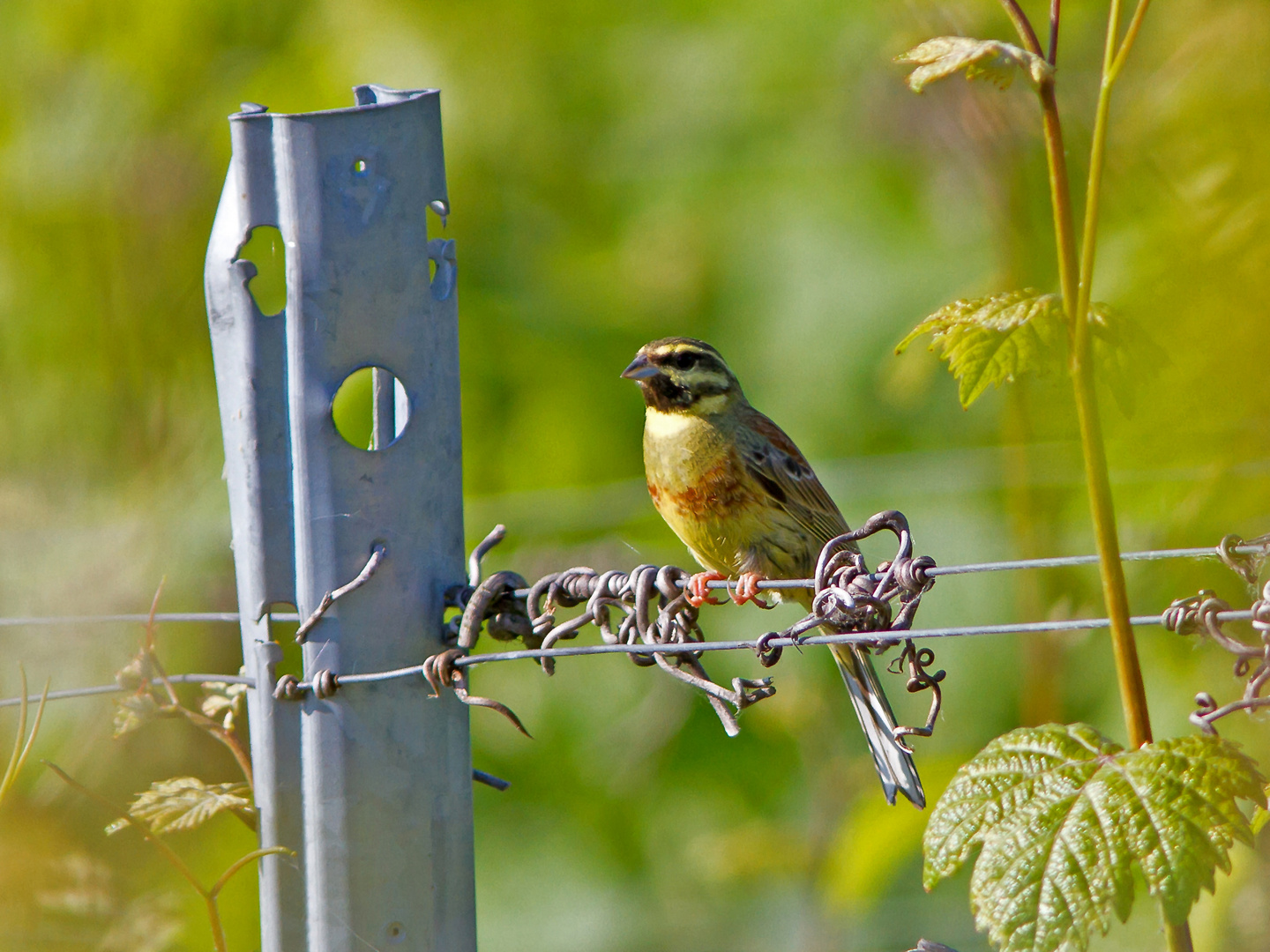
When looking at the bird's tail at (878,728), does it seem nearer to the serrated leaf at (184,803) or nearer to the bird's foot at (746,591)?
the bird's foot at (746,591)

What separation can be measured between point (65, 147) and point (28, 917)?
473 centimetres

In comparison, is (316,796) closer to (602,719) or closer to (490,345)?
(602,719)

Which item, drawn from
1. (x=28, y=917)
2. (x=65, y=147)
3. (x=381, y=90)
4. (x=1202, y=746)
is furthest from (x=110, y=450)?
(x=1202, y=746)

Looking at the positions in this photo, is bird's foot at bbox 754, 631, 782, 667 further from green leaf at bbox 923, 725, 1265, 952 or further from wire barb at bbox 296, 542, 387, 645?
wire barb at bbox 296, 542, 387, 645

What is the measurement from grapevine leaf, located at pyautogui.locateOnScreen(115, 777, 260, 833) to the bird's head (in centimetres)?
157

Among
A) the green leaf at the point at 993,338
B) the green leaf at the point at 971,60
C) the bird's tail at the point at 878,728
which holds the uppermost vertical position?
the green leaf at the point at 971,60

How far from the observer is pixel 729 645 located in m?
1.63

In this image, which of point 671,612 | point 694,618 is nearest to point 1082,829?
point 671,612

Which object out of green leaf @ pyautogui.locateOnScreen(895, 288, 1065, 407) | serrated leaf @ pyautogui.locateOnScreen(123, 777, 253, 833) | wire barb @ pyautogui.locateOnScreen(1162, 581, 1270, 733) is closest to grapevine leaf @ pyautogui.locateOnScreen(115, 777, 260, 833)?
serrated leaf @ pyautogui.locateOnScreen(123, 777, 253, 833)

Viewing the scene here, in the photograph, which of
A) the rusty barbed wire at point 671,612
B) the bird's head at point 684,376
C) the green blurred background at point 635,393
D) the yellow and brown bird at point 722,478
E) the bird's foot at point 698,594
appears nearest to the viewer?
the rusty barbed wire at point 671,612

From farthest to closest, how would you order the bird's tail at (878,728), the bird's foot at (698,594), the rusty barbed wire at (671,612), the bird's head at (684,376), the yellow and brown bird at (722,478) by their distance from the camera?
the bird's head at (684,376), the yellow and brown bird at (722,478), the bird's tail at (878,728), the bird's foot at (698,594), the rusty barbed wire at (671,612)

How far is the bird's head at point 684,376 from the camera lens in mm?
3379

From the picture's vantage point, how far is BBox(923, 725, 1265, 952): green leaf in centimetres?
130

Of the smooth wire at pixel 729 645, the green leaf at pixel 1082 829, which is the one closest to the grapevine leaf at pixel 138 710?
the smooth wire at pixel 729 645
